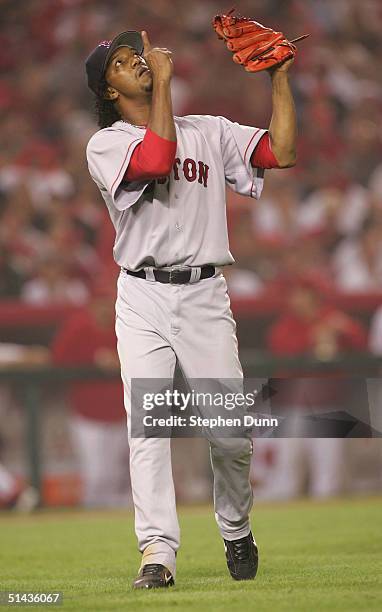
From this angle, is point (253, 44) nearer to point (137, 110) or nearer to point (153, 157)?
point (137, 110)

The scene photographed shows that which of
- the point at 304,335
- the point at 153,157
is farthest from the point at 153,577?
the point at 304,335

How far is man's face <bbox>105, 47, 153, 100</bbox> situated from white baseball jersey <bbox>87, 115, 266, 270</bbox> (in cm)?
12

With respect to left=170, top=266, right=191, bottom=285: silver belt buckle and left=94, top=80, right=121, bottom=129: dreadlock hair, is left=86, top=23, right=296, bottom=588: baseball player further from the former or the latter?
left=94, top=80, right=121, bottom=129: dreadlock hair

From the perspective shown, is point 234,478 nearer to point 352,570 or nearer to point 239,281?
point 352,570

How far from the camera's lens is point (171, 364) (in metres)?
3.52

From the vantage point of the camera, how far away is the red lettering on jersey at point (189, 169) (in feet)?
11.7

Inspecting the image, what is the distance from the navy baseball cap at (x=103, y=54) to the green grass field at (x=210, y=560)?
168 centimetres

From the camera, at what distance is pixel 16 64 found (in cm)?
1015

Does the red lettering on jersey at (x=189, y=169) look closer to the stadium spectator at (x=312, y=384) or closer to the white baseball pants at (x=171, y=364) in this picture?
the white baseball pants at (x=171, y=364)

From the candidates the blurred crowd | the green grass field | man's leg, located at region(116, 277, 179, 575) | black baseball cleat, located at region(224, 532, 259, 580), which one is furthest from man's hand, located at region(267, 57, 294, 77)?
the blurred crowd

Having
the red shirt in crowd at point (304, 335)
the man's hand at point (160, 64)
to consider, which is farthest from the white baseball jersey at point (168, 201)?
the red shirt in crowd at point (304, 335)

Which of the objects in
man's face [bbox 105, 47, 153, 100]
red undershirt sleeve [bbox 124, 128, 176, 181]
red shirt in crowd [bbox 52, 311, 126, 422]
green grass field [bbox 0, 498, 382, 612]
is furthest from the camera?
red shirt in crowd [bbox 52, 311, 126, 422]

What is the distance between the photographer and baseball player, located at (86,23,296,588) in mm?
3422

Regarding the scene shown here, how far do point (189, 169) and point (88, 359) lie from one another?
4.45 m
